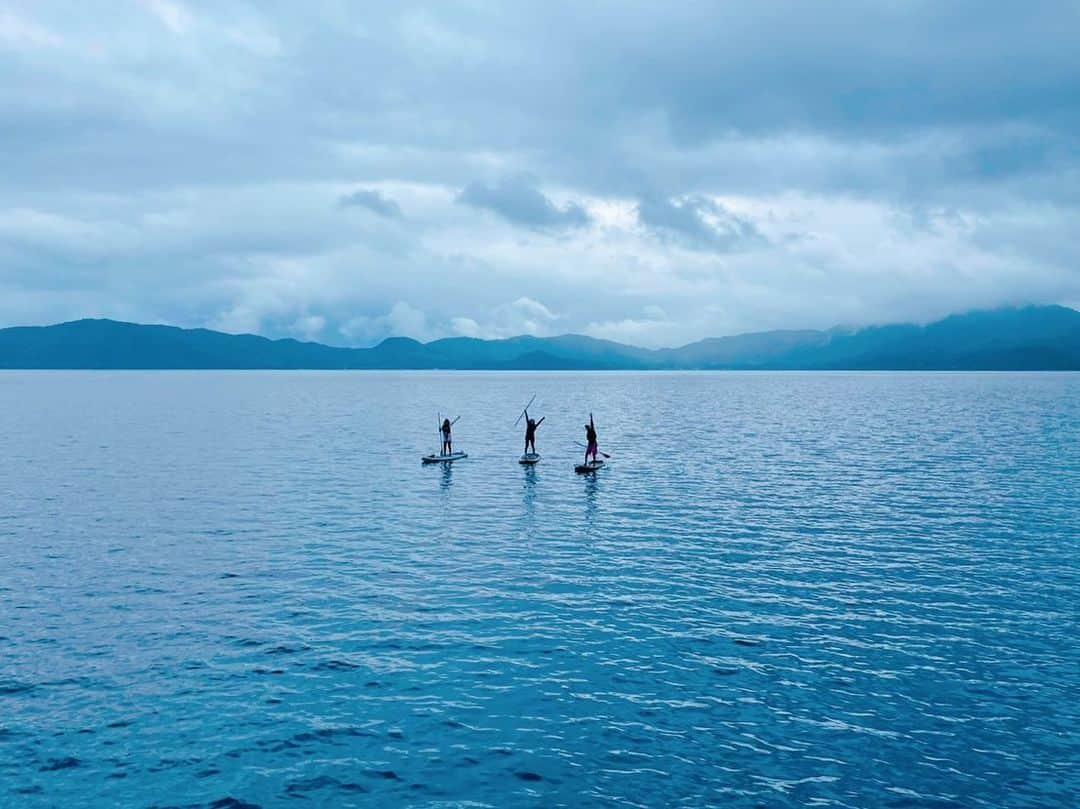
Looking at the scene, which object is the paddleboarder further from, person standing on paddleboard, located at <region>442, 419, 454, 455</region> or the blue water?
the blue water

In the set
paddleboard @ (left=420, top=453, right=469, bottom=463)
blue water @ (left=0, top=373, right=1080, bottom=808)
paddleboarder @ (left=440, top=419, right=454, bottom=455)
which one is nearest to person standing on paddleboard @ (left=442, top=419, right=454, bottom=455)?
paddleboarder @ (left=440, top=419, right=454, bottom=455)

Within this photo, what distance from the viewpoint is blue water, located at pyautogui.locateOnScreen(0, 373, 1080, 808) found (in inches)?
685

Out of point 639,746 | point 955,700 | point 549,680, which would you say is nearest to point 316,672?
point 549,680

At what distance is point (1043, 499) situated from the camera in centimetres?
4972

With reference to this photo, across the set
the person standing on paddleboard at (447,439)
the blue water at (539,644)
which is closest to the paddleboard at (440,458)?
the person standing on paddleboard at (447,439)

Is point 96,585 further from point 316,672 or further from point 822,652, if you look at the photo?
point 822,652

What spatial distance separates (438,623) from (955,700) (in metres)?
15.8

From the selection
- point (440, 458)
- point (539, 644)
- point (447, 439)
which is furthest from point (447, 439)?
point (539, 644)

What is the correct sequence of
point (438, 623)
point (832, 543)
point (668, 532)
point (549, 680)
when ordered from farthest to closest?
point (668, 532)
point (832, 543)
point (438, 623)
point (549, 680)

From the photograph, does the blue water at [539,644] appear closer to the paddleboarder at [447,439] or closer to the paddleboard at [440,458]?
the paddleboard at [440,458]

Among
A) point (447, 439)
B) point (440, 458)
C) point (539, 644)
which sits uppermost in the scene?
point (447, 439)

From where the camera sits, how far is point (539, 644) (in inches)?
979

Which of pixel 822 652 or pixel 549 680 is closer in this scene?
pixel 549 680

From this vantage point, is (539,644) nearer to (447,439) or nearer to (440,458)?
(440,458)
